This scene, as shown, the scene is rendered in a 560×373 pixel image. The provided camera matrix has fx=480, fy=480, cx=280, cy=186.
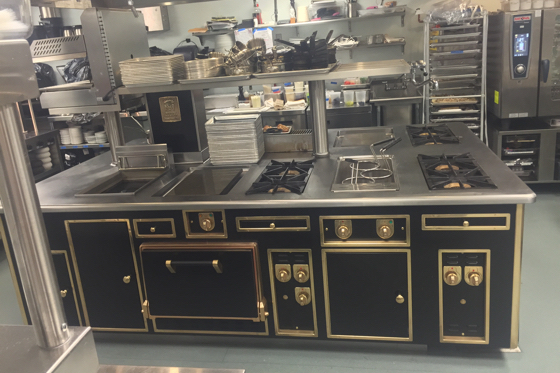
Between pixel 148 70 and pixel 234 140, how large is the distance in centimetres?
65

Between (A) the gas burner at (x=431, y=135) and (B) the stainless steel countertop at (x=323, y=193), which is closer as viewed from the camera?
(B) the stainless steel countertop at (x=323, y=193)

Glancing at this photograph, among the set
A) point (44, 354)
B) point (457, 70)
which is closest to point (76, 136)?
point (457, 70)

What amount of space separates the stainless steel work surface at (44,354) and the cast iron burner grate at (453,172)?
6.07ft

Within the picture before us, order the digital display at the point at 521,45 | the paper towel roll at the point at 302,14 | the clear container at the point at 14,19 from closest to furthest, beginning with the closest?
the clear container at the point at 14,19 → the digital display at the point at 521,45 → the paper towel roll at the point at 302,14

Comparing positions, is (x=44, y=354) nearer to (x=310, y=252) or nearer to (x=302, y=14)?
(x=310, y=252)

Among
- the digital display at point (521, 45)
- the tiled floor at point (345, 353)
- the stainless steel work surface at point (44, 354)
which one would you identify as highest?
the digital display at point (521, 45)

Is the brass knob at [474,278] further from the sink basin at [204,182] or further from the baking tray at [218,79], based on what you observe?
the baking tray at [218,79]

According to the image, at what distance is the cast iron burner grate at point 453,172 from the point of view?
225 cm

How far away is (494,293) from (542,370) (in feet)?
1.40

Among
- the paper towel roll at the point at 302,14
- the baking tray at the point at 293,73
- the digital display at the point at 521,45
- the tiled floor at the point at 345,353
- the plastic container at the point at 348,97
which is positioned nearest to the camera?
the tiled floor at the point at 345,353

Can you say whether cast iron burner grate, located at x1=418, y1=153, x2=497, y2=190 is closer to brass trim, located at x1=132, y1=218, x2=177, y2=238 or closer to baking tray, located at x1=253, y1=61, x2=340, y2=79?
baking tray, located at x1=253, y1=61, x2=340, y2=79

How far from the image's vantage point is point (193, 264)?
2463mm

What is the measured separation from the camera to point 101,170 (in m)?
3.19

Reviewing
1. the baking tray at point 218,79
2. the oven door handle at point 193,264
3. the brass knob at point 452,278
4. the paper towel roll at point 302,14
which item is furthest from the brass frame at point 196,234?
the paper towel roll at point 302,14
